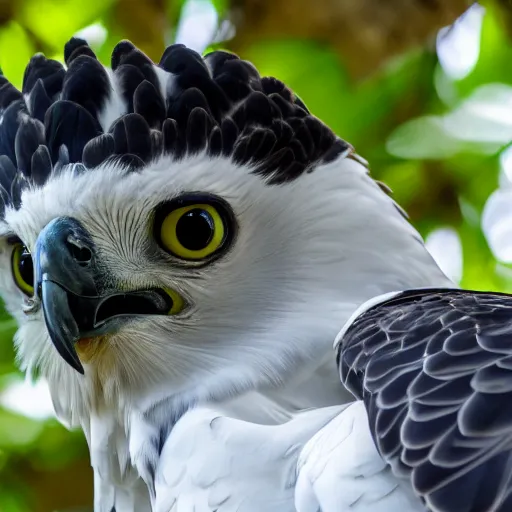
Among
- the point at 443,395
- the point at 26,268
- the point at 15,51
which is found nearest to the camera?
the point at 443,395

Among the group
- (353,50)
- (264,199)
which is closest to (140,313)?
(264,199)

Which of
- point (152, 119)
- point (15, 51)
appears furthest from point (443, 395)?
point (15, 51)

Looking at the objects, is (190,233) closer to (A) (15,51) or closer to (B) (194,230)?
(B) (194,230)

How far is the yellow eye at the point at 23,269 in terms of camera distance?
2.23 meters

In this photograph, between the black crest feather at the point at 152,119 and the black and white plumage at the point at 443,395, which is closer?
the black and white plumage at the point at 443,395

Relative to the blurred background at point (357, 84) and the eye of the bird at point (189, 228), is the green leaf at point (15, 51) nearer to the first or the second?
the blurred background at point (357, 84)

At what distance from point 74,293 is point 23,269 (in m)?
0.42

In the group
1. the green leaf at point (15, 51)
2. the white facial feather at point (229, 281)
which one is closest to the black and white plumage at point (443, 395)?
the white facial feather at point (229, 281)

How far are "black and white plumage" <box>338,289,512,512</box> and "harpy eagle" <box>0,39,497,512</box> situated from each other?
0.15m

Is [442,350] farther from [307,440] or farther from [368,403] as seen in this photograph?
[307,440]

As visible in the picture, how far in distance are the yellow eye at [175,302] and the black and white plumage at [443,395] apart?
0.47 m

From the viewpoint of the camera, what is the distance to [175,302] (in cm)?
206

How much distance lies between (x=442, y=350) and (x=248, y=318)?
0.64 m

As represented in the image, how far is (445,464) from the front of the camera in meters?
1.36
